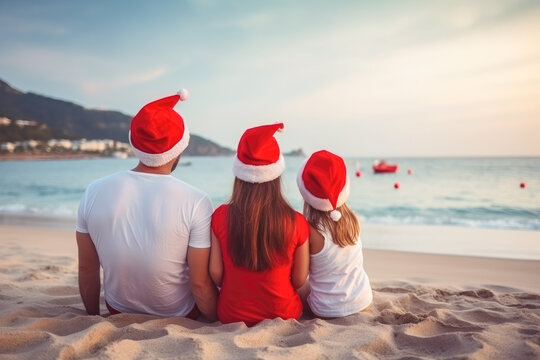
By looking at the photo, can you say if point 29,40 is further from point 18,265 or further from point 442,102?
point 18,265

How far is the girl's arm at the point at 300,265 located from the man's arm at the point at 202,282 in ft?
1.80

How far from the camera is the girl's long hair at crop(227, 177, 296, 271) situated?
8.37 feet

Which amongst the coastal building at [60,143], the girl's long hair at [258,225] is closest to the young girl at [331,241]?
the girl's long hair at [258,225]

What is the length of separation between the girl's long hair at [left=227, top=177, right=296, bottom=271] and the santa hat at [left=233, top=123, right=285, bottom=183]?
65 mm

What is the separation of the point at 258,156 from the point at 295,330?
3.58 feet

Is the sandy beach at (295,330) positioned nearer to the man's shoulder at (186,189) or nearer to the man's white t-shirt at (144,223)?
the man's white t-shirt at (144,223)

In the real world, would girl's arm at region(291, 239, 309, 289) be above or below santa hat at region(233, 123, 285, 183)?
below

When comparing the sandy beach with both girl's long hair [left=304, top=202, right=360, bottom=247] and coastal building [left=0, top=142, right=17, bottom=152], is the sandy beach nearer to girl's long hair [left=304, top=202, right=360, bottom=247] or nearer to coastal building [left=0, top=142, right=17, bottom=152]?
girl's long hair [left=304, top=202, right=360, bottom=247]

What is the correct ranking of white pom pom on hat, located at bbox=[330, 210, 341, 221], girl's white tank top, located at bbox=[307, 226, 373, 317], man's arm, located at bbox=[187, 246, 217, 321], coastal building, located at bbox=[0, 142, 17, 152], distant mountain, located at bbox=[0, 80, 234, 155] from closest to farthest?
man's arm, located at bbox=[187, 246, 217, 321], white pom pom on hat, located at bbox=[330, 210, 341, 221], girl's white tank top, located at bbox=[307, 226, 373, 317], coastal building, located at bbox=[0, 142, 17, 152], distant mountain, located at bbox=[0, 80, 234, 155]

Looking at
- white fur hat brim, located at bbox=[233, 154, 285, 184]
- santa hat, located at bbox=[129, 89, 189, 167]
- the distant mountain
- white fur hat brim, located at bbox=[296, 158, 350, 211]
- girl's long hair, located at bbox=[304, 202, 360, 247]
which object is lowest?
girl's long hair, located at bbox=[304, 202, 360, 247]

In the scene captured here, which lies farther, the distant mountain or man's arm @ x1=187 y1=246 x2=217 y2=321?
the distant mountain

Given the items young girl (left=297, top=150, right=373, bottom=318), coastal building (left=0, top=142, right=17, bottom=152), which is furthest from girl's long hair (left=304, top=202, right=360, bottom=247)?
coastal building (left=0, top=142, right=17, bottom=152)

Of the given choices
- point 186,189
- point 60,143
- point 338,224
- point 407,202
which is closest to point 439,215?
point 407,202

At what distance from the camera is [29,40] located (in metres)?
32.8
